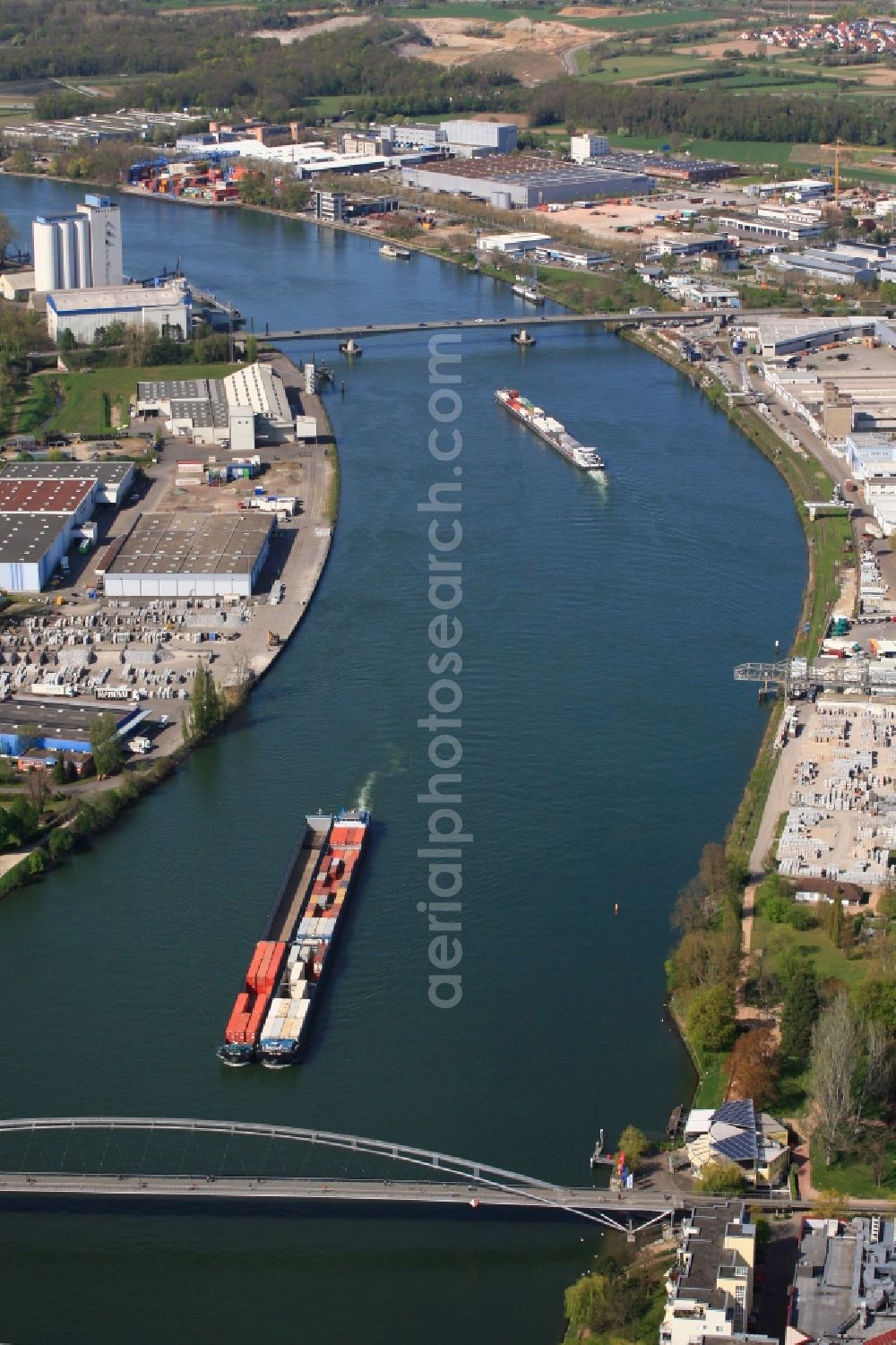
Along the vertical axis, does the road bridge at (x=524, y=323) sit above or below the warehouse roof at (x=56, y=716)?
above

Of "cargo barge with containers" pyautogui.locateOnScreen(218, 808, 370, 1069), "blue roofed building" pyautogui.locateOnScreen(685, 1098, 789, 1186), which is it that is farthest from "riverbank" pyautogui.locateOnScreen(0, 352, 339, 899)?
"blue roofed building" pyautogui.locateOnScreen(685, 1098, 789, 1186)

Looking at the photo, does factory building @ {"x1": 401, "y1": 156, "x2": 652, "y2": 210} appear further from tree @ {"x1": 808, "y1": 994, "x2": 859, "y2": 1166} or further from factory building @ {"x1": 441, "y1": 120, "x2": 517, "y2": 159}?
tree @ {"x1": 808, "y1": 994, "x2": 859, "y2": 1166}

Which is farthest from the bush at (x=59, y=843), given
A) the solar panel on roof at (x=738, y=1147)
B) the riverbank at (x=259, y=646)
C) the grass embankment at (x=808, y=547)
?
the solar panel on roof at (x=738, y=1147)

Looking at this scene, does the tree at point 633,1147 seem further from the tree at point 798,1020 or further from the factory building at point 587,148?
the factory building at point 587,148

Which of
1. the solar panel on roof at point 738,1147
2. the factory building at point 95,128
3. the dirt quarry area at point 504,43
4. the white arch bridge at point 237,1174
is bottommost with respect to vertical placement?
the white arch bridge at point 237,1174

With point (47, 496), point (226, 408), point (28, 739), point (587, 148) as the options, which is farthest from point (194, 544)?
point (587, 148)

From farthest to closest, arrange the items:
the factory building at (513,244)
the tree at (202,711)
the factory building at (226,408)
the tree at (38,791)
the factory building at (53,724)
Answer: the factory building at (513,244)
the factory building at (226,408)
the tree at (202,711)
the factory building at (53,724)
the tree at (38,791)

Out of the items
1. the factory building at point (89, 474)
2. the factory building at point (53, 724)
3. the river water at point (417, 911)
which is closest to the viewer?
the river water at point (417, 911)
